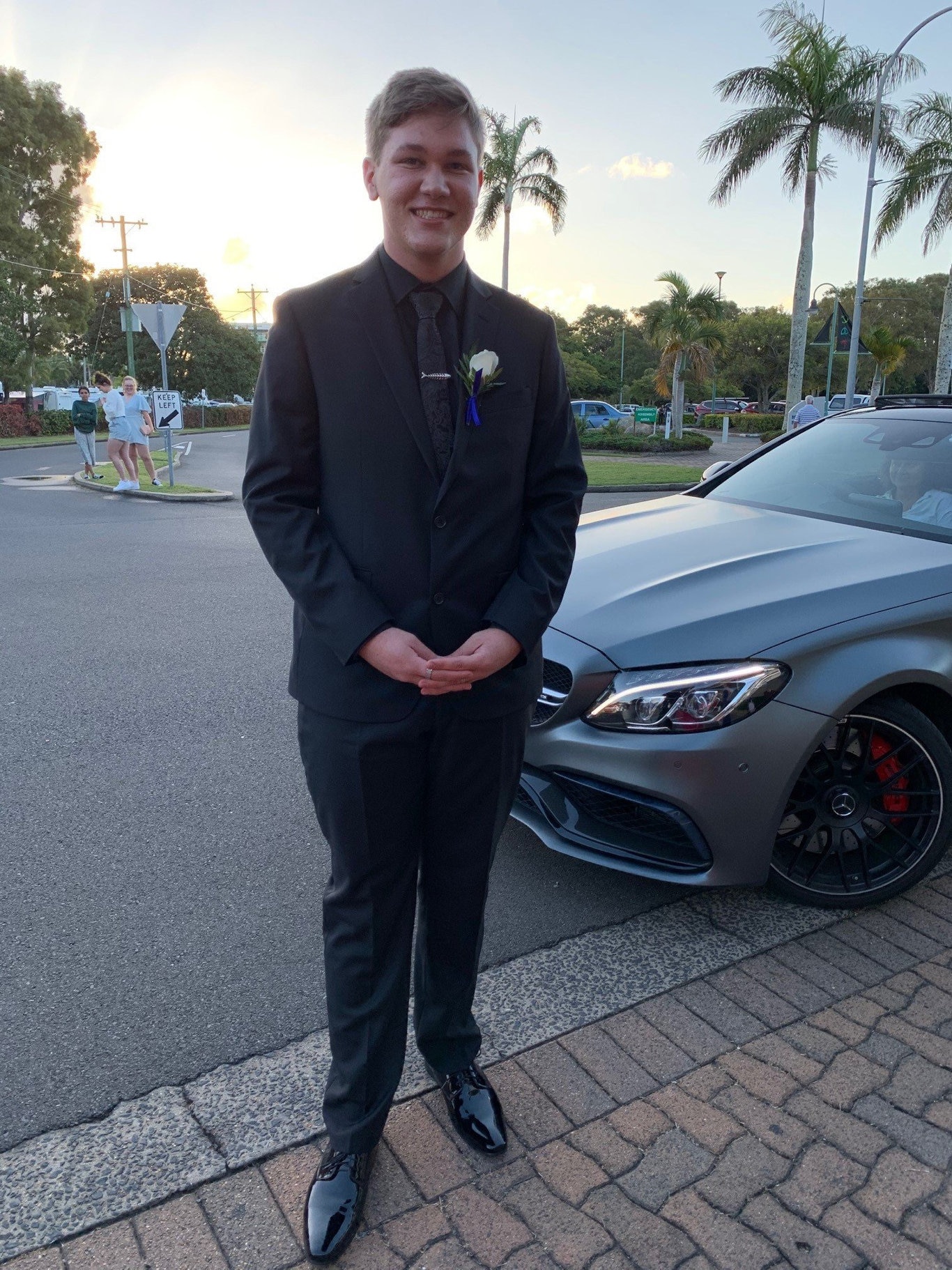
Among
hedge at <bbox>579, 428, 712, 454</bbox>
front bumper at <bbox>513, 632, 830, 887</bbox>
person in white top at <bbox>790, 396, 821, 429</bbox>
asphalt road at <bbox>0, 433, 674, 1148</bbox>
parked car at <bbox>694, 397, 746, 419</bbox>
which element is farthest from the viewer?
parked car at <bbox>694, 397, 746, 419</bbox>

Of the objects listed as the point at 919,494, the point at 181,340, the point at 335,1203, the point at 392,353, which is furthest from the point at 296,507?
the point at 181,340

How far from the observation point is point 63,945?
9.77 feet

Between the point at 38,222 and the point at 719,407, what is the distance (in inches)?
2013

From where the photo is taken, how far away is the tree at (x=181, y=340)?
5884cm

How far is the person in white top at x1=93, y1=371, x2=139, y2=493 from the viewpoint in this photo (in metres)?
15.4

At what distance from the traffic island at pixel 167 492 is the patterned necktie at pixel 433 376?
1394 cm

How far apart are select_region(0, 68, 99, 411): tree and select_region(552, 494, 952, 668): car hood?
37054mm

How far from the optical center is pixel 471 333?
6.39 ft

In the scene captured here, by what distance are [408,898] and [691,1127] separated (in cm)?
88

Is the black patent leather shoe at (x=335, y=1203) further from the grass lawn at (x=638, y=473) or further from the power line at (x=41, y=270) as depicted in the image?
the power line at (x=41, y=270)

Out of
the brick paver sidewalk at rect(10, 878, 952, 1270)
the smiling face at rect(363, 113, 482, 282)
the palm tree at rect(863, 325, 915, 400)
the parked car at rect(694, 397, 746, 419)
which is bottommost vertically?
the brick paver sidewalk at rect(10, 878, 952, 1270)

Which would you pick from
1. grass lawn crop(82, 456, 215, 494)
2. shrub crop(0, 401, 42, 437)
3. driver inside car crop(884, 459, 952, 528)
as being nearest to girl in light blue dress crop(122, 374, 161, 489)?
grass lawn crop(82, 456, 215, 494)

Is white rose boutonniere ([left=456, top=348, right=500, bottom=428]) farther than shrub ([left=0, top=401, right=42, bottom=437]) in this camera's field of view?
No

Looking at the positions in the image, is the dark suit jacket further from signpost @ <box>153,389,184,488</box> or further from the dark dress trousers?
signpost @ <box>153,389,184,488</box>
